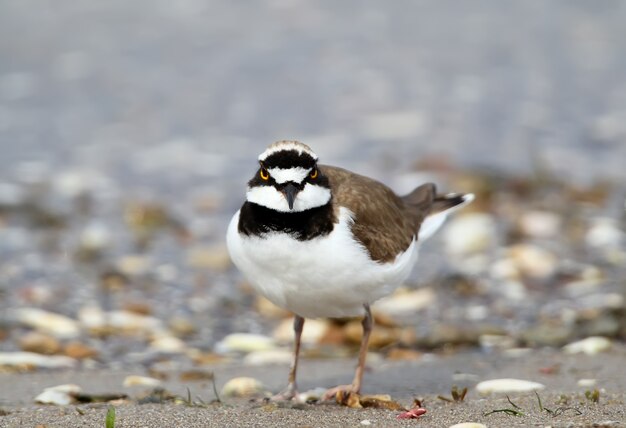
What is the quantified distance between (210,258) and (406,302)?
5.76 ft

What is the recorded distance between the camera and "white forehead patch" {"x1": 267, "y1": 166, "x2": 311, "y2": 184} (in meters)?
4.66

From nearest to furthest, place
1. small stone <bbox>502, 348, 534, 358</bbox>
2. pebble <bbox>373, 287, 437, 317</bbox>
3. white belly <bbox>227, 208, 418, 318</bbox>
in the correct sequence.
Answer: white belly <bbox>227, 208, 418, 318</bbox> → small stone <bbox>502, 348, 534, 358</bbox> → pebble <bbox>373, 287, 437, 317</bbox>

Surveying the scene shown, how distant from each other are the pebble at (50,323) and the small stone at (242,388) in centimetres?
174

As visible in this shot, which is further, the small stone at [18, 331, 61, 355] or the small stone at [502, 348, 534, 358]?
the small stone at [18, 331, 61, 355]

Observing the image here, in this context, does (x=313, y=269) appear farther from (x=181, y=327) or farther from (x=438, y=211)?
(x=181, y=327)

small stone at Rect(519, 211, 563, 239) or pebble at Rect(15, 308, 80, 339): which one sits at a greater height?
small stone at Rect(519, 211, 563, 239)

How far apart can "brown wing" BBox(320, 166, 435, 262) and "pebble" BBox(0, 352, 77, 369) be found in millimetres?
1996

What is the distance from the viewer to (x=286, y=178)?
→ 15.3 feet

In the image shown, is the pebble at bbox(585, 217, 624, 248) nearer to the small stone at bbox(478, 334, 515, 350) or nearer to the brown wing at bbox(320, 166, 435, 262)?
the small stone at bbox(478, 334, 515, 350)

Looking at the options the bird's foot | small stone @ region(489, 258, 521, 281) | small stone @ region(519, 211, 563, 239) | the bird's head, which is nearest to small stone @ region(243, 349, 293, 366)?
the bird's foot

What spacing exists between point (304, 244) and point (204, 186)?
5527mm

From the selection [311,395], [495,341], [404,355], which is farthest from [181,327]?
[495,341]

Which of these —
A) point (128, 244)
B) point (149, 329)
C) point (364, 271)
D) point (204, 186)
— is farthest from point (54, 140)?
point (364, 271)

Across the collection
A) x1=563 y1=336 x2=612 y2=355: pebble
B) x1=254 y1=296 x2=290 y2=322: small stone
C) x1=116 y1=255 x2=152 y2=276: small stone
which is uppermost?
x1=116 y1=255 x2=152 y2=276: small stone
